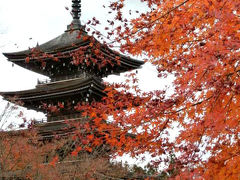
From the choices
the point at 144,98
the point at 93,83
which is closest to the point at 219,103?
the point at 144,98

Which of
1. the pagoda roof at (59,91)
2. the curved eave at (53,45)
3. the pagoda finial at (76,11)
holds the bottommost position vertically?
the pagoda roof at (59,91)

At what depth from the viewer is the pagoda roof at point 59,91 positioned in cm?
1800

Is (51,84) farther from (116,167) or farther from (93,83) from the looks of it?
(116,167)

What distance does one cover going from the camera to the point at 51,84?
19.7 metres

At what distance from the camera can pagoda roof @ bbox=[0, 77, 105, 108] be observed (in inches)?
709

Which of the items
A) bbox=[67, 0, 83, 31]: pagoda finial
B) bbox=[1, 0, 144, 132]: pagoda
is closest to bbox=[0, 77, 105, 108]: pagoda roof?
bbox=[1, 0, 144, 132]: pagoda

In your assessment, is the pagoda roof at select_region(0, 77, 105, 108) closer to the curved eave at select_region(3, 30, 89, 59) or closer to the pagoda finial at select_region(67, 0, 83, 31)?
the curved eave at select_region(3, 30, 89, 59)

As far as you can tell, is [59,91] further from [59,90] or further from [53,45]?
[53,45]

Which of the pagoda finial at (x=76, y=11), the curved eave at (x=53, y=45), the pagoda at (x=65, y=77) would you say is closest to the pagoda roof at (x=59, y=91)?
the pagoda at (x=65, y=77)

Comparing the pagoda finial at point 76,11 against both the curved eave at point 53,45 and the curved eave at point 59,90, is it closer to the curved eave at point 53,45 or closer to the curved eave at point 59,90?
the curved eave at point 53,45

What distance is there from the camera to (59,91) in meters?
18.4

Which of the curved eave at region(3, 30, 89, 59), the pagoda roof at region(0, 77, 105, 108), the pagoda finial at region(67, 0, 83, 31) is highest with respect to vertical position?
the pagoda finial at region(67, 0, 83, 31)

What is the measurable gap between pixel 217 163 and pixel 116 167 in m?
11.8

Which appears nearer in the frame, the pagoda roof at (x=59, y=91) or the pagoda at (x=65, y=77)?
the pagoda roof at (x=59, y=91)
